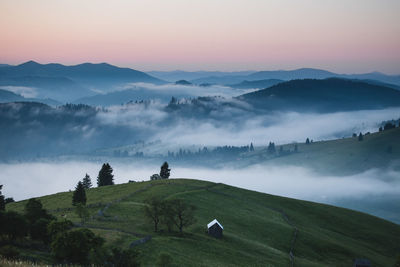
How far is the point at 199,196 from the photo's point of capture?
111 m

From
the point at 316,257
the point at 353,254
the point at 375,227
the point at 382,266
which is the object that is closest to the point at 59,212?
the point at 316,257

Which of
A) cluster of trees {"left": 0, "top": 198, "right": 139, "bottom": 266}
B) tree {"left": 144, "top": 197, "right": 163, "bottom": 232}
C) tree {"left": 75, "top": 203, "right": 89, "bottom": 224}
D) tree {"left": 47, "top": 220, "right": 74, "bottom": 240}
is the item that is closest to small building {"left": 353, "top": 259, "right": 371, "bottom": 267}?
tree {"left": 144, "top": 197, "right": 163, "bottom": 232}

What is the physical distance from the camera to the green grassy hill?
214 ft

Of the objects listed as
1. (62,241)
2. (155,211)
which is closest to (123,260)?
(62,241)

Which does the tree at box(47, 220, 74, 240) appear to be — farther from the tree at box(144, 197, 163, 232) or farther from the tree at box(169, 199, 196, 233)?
the tree at box(169, 199, 196, 233)

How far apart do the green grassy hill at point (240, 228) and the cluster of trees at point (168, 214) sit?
213 centimetres

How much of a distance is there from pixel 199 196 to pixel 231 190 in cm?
2011

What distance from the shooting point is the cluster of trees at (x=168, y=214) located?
2867 inches

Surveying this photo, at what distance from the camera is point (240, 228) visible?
8950cm

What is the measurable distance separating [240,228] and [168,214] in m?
24.3

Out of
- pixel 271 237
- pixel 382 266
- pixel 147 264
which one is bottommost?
pixel 382 266

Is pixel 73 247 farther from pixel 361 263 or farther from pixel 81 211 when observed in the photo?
pixel 361 263

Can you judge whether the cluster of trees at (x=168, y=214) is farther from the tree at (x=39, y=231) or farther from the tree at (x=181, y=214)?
the tree at (x=39, y=231)

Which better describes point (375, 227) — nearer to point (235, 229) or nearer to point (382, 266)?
point (382, 266)
